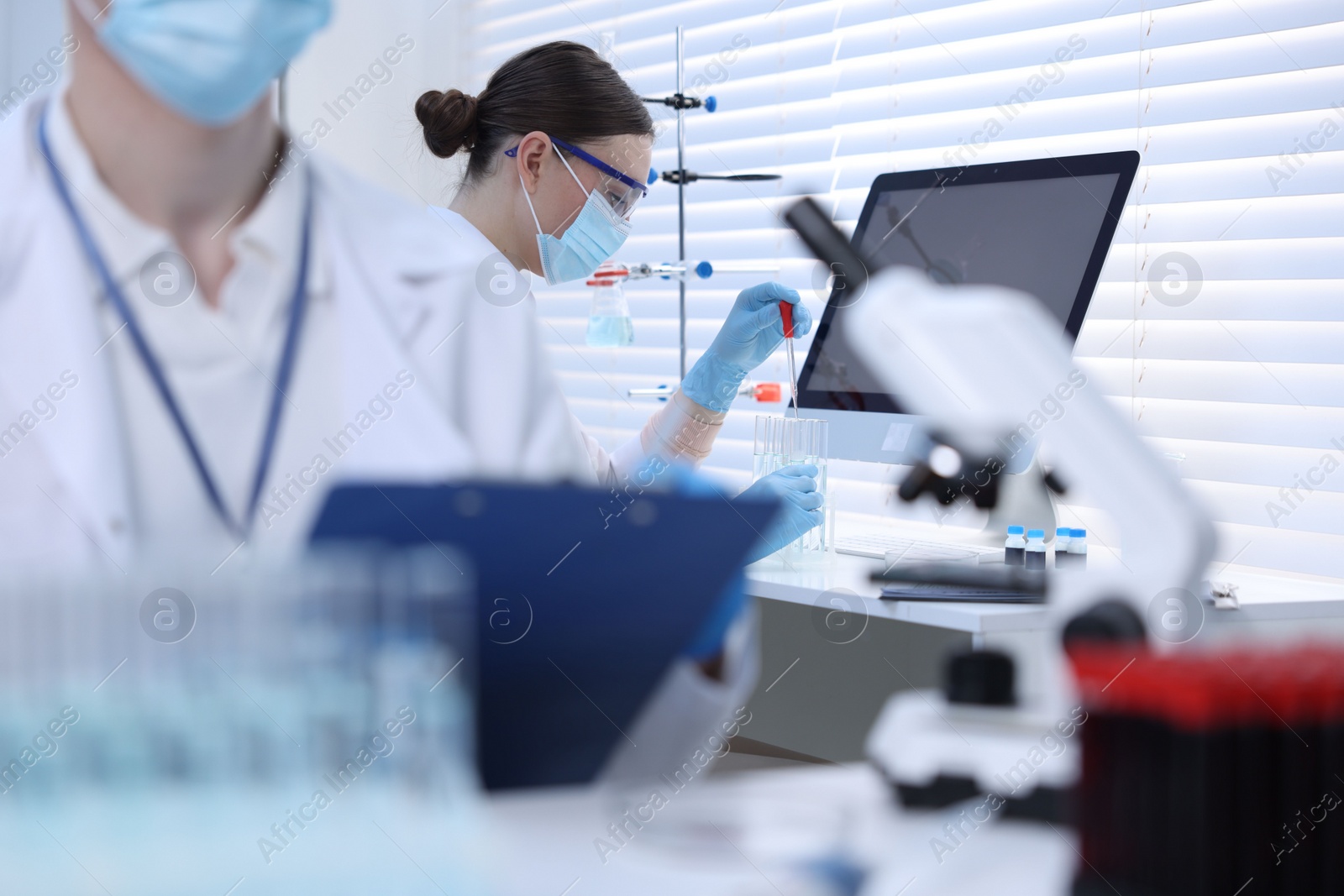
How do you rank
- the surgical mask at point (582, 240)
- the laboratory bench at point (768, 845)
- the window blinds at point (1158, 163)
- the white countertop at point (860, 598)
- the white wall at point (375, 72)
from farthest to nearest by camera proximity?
the white wall at point (375, 72)
the surgical mask at point (582, 240)
the window blinds at point (1158, 163)
the white countertop at point (860, 598)
the laboratory bench at point (768, 845)

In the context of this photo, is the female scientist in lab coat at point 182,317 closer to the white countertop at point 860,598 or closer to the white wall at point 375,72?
the white countertop at point 860,598

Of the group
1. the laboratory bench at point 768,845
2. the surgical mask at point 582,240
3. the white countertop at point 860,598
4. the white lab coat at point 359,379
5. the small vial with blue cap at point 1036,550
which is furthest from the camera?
the surgical mask at point 582,240

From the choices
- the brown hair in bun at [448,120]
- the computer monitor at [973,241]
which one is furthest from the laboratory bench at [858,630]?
the brown hair in bun at [448,120]

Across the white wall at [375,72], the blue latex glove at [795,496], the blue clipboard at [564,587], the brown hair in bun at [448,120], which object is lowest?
the blue latex glove at [795,496]

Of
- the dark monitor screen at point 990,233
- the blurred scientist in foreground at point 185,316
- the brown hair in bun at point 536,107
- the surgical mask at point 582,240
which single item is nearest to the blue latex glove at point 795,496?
the dark monitor screen at point 990,233

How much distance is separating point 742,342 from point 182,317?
1.32 m

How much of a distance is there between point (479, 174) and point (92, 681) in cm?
159

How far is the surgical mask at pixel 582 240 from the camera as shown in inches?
76.3

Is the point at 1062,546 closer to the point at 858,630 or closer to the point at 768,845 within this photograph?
the point at 858,630

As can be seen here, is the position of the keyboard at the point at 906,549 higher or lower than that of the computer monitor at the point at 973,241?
lower

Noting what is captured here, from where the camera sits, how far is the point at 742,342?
2.00 meters

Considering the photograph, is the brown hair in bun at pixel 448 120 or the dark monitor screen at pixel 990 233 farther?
the brown hair in bun at pixel 448 120

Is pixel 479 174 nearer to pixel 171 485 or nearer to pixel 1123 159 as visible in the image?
pixel 1123 159

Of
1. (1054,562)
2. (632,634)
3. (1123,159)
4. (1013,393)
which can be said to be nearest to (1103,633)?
(1013,393)
